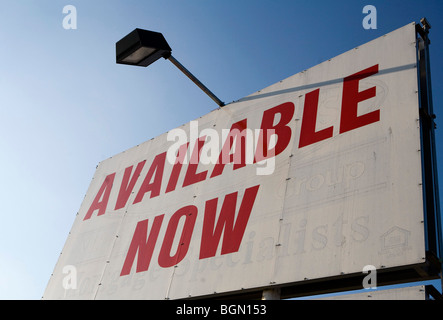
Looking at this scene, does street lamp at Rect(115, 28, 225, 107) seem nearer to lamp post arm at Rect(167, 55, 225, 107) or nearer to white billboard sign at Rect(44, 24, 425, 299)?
lamp post arm at Rect(167, 55, 225, 107)

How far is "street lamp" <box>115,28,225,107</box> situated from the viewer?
6.46 meters

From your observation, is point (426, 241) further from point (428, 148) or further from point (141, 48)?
point (141, 48)

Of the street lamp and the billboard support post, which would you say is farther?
the street lamp

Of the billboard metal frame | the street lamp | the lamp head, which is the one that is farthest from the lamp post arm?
the billboard metal frame

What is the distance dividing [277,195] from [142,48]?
2.62 m

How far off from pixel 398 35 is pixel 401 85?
87 cm

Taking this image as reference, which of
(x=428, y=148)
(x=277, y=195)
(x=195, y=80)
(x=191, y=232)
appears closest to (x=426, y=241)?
(x=428, y=148)

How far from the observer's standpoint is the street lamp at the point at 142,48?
646 cm

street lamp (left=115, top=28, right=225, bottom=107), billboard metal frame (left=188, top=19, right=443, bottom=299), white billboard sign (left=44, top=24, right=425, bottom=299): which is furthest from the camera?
street lamp (left=115, top=28, right=225, bottom=107)

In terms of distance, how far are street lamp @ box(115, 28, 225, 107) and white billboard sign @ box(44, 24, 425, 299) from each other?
150 centimetres

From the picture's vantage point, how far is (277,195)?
584 centimetres

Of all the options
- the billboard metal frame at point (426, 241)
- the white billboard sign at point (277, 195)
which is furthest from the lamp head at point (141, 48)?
the billboard metal frame at point (426, 241)
